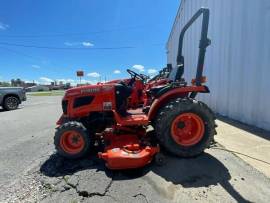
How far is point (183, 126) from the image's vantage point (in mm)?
4352

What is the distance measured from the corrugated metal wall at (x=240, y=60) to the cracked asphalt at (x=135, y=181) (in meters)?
2.52

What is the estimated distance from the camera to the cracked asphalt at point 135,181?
3113 mm

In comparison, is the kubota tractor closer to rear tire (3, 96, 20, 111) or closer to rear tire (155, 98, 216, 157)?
rear tire (155, 98, 216, 157)

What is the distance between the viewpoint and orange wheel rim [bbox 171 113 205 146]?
4262 mm

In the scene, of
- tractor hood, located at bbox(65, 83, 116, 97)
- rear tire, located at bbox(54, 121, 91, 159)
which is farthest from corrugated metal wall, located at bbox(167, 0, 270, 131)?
rear tire, located at bbox(54, 121, 91, 159)

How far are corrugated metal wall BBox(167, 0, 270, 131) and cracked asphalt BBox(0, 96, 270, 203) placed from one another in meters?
2.52

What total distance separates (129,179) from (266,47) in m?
4.62

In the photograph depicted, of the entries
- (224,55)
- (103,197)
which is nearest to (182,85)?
(103,197)

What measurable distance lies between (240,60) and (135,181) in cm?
538

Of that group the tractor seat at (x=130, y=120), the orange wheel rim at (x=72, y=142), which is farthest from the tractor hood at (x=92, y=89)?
the orange wheel rim at (x=72, y=142)

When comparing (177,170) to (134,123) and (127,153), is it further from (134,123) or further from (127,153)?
(134,123)

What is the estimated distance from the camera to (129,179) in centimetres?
361

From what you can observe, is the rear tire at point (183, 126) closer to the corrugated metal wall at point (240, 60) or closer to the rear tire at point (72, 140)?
the rear tire at point (72, 140)

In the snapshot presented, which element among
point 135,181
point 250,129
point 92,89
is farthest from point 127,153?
point 250,129
